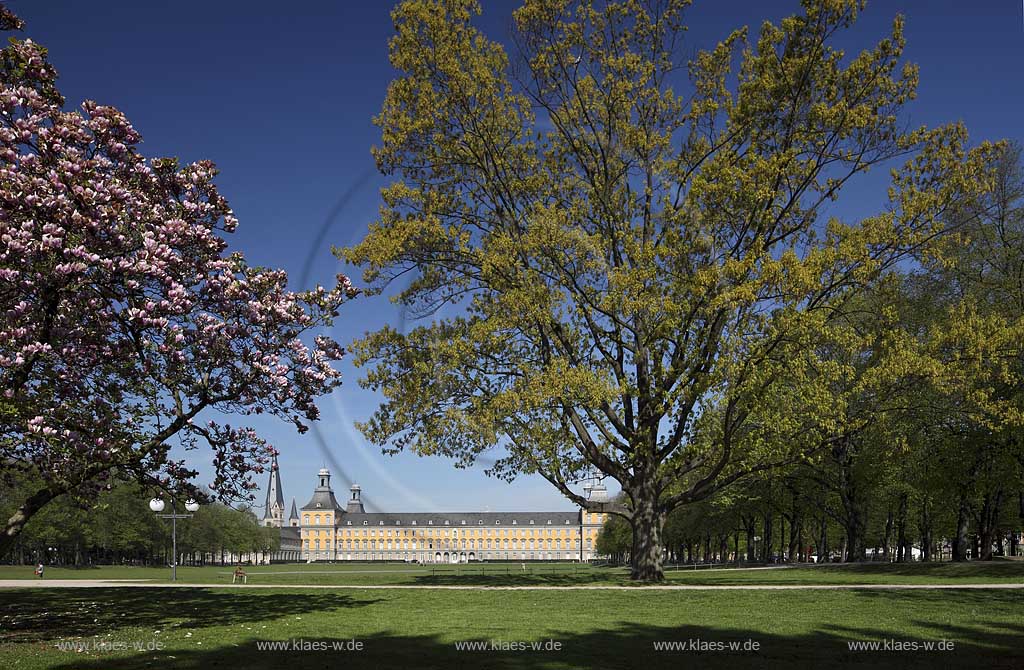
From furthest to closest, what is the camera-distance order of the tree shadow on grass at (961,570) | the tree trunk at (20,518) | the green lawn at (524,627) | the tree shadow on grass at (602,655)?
the tree shadow on grass at (961,570)
the tree trunk at (20,518)
the green lawn at (524,627)
the tree shadow on grass at (602,655)

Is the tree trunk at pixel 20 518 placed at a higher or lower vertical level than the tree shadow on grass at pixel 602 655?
higher

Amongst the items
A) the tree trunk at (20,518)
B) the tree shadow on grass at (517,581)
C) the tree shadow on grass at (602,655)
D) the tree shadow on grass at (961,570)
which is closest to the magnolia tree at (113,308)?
the tree trunk at (20,518)

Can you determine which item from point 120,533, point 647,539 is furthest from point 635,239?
point 120,533

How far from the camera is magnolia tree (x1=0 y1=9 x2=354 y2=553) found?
1295cm

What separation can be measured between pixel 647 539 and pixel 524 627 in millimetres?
14290

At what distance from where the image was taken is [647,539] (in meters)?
27.5

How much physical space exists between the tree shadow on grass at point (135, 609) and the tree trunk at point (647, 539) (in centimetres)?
1012

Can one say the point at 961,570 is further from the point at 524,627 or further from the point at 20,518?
the point at 20,518

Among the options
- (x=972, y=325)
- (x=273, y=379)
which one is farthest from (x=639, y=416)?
(x=273, y=379)

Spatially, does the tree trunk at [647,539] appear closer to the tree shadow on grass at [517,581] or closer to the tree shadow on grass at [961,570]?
the tree shadow on grass at [517,581]

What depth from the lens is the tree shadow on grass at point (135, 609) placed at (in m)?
15.0

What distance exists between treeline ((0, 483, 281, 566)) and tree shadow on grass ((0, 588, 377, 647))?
25.8 m

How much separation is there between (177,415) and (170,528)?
279 ft

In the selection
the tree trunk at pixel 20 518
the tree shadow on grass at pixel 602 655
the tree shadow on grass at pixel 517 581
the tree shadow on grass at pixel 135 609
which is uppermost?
the tree trunk at pixel 20 518
